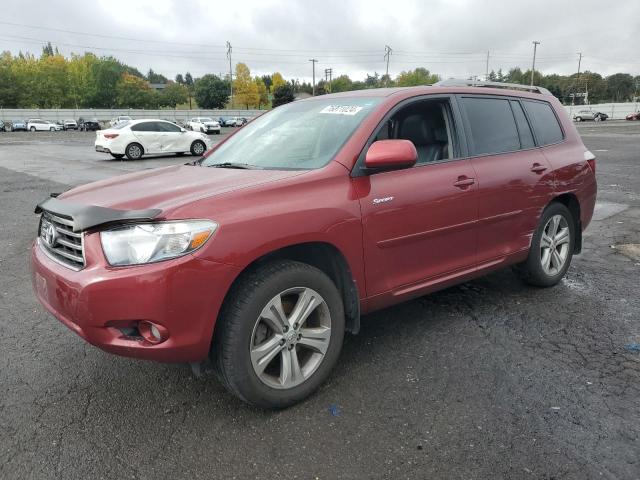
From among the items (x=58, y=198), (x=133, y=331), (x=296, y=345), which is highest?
(x=58, y=198)

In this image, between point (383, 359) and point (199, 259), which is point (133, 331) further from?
point (383, 359)

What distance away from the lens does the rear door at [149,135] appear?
787 inches

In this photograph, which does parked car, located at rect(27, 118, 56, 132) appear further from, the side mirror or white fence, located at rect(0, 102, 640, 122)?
the side mirror

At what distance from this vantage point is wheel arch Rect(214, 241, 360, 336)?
116 inches

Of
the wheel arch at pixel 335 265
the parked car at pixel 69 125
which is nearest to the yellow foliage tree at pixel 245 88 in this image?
the parked car at pixel 69 125

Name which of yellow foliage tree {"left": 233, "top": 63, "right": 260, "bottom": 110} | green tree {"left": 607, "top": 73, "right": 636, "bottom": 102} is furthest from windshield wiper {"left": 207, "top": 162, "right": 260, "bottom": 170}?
green tree {"left": 607, "top": 73, "right": 636, "bottom": 102}

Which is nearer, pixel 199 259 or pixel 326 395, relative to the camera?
pixel 199 259

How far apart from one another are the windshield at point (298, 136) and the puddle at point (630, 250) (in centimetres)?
399

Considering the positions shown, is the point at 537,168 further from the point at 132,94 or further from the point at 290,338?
the point at 132,94

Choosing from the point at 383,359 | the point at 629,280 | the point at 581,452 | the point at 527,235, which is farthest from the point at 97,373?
the point at 629,280

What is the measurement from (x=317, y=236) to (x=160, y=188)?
37.1 inches

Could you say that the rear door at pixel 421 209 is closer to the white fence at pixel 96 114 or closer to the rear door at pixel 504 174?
the rear door at pixel 504 174

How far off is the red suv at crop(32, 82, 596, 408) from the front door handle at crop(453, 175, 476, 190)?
0.01 meters

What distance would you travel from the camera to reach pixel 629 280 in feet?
16.1
